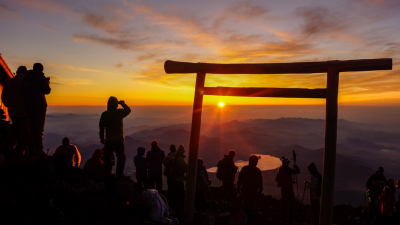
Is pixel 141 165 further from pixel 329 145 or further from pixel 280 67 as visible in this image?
pixel 329 145

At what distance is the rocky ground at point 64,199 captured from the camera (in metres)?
5.10

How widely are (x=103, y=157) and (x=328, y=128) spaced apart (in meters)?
5.67

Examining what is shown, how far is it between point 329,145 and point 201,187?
11.4ft

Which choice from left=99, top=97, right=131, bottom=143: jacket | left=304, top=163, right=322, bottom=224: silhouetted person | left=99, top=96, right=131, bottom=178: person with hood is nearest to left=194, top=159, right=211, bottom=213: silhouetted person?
left=99, top=96, right=131, bottom=178: person with hood

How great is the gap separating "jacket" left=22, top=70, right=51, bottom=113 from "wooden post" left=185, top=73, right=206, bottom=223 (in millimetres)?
3942

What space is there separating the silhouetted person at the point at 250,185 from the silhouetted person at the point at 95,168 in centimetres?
358

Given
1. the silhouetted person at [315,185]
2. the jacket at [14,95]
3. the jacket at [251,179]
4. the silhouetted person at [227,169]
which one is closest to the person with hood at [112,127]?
the jacket at [14,95]

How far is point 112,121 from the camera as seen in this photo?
687 centimetres

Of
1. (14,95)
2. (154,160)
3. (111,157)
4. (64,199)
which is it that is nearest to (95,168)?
(111,157)

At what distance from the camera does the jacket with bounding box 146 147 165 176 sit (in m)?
7.57

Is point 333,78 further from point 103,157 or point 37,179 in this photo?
point 37,179

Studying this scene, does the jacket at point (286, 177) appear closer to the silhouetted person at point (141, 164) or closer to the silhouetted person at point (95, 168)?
the silhouetted person at point (141, 164)

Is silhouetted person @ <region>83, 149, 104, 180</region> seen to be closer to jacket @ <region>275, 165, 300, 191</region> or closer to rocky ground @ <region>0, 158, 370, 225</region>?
rocky ground @ <region>0, 158, 370, 225</region>

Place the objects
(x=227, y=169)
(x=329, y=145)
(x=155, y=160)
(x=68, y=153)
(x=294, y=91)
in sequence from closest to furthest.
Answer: (x=329, y=145) → (x=294, y=91) → (x=68, y=153) → (x=155, y=160) → (x=227, y=169)
